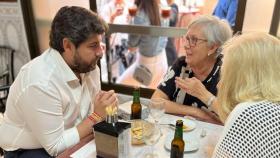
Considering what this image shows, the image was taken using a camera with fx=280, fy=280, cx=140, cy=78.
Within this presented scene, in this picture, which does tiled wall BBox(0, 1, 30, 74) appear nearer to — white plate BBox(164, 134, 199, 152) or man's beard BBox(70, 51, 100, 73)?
man's beard BBox(70, 51, 100, 73)

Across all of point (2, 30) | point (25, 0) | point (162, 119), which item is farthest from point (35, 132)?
point (2, 30)

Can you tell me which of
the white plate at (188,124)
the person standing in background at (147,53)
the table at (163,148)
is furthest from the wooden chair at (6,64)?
the white plate at (188,124)

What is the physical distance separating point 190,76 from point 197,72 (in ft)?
0.17

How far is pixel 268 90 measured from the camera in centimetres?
94

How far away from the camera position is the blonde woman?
0.90m

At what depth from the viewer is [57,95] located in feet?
4.35

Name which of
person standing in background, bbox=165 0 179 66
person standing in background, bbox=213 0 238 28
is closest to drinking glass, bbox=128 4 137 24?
person standing in background, bbox=165 0 179 66

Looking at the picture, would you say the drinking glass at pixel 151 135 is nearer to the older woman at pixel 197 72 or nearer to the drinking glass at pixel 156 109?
the drinking glass at pixel 156 109

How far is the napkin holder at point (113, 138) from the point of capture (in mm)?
1022

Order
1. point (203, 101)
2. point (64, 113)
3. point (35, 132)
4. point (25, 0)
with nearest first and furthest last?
point (35, 132), point (64, 113), point (203, 101), point (25, 0)

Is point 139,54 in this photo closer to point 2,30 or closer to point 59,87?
point 2,30

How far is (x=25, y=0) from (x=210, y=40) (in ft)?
7.00

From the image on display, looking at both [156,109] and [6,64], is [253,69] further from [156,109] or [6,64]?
[6,64]

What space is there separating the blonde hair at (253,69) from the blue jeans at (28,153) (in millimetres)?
906
